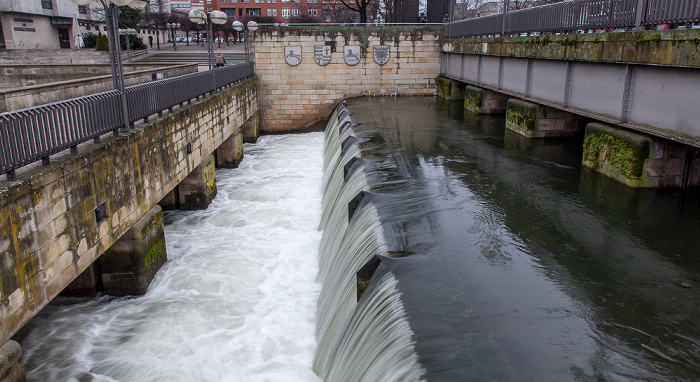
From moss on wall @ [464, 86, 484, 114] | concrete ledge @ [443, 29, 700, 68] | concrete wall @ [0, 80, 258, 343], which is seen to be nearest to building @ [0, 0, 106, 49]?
moss on wall @ [464, 86, 484, 114]

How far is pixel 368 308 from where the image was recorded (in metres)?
6.13

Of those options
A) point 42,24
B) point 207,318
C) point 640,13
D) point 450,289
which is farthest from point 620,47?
point 42,24

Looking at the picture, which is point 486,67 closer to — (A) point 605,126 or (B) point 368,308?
(A) point 605,126

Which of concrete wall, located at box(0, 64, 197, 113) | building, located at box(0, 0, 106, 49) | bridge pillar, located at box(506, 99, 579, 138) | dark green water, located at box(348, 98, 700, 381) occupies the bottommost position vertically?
dark green water, located at box(348, 98, 700, 381)

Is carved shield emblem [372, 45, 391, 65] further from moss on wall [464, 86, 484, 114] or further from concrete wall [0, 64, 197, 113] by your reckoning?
concrete wall [0, 64, 197, 113]

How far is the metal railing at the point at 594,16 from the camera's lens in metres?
8.45

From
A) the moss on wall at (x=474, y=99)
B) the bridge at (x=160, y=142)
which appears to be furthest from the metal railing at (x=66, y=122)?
the moss on wall at (x=474, y=99)

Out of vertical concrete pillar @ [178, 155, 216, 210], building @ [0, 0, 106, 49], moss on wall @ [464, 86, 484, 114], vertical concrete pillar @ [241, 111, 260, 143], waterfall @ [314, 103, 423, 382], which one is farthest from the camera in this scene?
building @ [0, 0, 106, 49]

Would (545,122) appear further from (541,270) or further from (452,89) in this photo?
(452,89)

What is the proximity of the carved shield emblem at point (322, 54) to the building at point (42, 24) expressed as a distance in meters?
22.5

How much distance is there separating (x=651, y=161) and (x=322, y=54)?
1839 centimetres

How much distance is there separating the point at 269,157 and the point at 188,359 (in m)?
13.8

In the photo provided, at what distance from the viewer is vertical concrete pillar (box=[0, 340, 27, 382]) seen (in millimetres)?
5664

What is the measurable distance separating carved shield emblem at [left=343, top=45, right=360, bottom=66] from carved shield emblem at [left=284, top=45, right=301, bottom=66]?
7.26 ft
